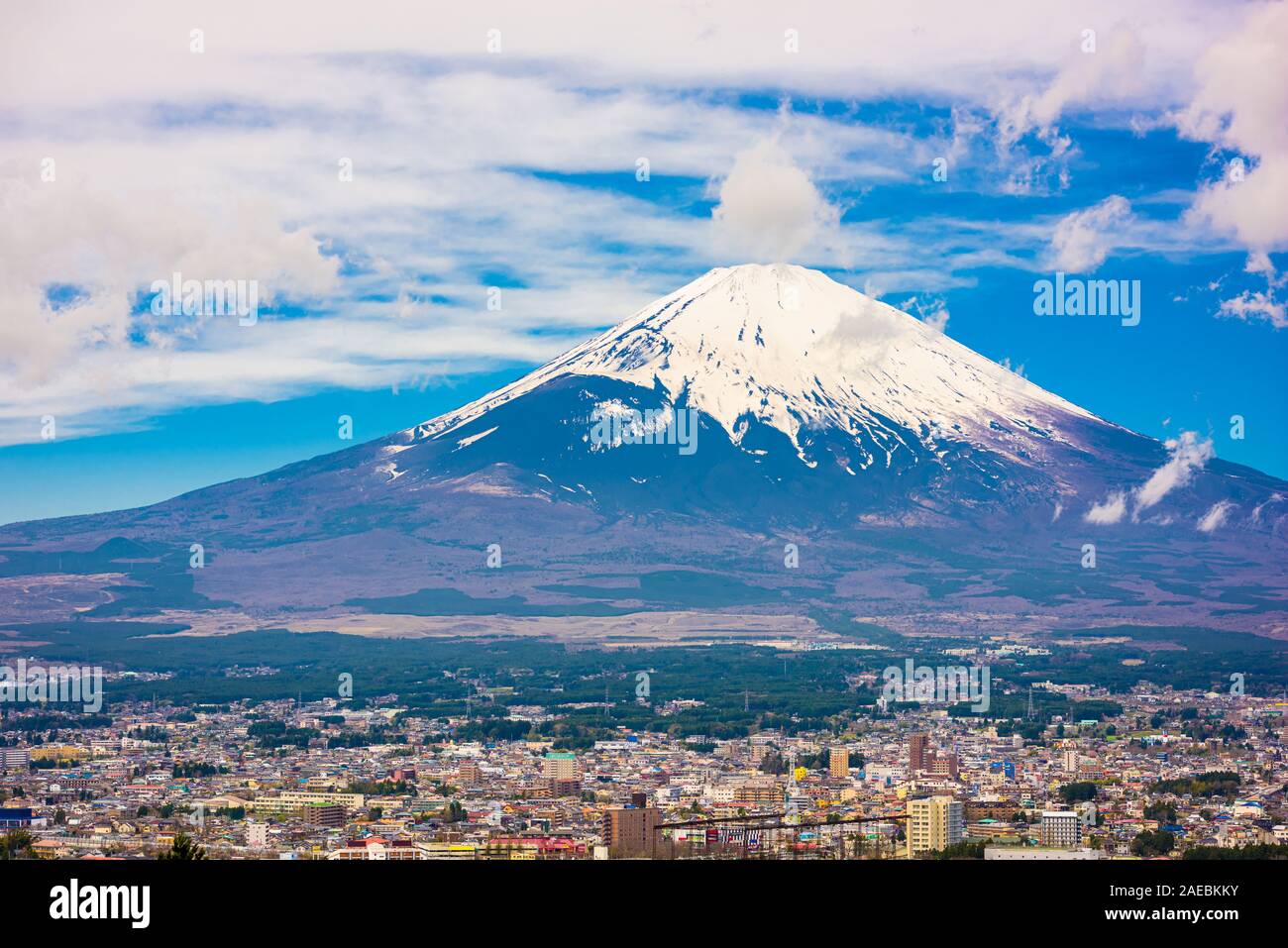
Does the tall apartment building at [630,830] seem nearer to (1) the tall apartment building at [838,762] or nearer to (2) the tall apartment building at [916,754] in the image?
(1) the tall apartment building at [838,762]

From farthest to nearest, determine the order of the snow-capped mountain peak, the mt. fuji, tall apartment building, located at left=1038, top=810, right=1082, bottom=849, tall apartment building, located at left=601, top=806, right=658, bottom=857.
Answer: the snow-capped mountain peak → the mt. fuji → tall apartment building, located at left=1038, top=810, right=1082, bottom=849 → tall apartment building, located at left=601, top=806, right=658, bottom=857

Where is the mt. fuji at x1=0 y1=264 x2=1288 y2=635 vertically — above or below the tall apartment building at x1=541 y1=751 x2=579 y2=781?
above

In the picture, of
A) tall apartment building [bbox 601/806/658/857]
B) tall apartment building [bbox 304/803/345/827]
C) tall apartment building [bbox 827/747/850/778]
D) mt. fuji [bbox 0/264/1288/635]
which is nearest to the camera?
tall apartment building [bbox 601/806/658/857]

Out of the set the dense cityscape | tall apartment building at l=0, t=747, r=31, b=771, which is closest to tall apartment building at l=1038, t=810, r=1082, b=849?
the dense cityscape

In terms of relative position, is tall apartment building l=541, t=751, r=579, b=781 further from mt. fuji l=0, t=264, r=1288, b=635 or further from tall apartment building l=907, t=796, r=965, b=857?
mt. fuji l=0, t=264, r=1288, b=635

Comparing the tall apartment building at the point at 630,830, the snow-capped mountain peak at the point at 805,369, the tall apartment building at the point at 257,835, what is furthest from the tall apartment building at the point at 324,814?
the snow-capped mountain peak at the point at 805,369

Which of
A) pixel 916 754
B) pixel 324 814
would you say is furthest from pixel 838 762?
pixel 324 814
